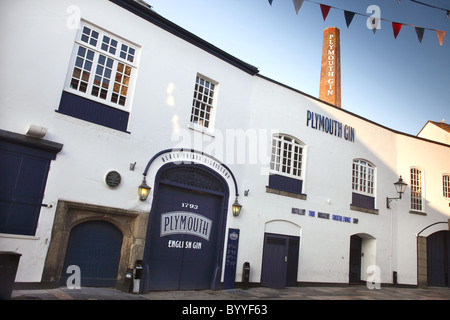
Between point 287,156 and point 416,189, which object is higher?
point 416,189

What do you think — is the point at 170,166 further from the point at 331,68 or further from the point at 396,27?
the point at 331,68

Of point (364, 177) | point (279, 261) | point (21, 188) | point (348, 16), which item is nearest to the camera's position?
point (21, 188)

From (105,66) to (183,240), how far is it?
5.78 meters

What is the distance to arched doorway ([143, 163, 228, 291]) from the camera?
989cm

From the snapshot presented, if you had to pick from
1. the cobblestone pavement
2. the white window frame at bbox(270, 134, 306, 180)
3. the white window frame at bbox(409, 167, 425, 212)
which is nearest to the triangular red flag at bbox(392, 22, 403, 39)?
the white window frame at bbox(270, 134, 306, 180)

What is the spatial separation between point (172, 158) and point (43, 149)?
11.8ft

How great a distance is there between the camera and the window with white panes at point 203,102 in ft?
36.9

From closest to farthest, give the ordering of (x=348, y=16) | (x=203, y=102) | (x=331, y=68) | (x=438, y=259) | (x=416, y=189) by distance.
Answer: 1. (x=348, y=16)
2. (x=203, y=102)
3. (x=438, y=259)
4. (x=416, y=189)
5. (x=331, y=68)

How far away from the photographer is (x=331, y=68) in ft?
99.7

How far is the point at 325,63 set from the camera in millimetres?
31109

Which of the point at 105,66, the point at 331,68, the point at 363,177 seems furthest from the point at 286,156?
the point at 331,68

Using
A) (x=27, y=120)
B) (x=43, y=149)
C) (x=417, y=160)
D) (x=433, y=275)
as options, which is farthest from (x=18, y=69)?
(x=433, y=275)

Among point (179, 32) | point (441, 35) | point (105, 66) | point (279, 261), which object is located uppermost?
point (441, 35)

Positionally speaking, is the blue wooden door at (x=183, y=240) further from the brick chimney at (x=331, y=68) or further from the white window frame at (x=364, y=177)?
the brick chimney at (x=331, y=68)
